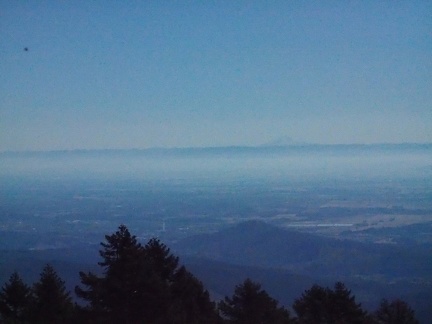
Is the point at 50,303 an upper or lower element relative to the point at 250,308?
upper

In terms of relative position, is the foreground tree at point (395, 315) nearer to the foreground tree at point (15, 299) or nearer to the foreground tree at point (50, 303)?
the foreground tree at point (50, 303)

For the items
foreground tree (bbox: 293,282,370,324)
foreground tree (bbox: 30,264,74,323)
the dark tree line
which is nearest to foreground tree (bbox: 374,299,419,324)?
the dark tree line

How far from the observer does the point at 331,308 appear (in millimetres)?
13820

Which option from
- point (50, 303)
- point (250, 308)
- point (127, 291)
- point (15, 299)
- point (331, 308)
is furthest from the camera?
point (331, 308)

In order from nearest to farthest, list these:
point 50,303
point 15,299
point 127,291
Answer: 1. point 127,291
2. point 50,303
3. point 15,299

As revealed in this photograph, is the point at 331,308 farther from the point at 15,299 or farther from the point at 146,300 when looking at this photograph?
the point at 15,299

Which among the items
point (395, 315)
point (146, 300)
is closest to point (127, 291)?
point (146, 300)

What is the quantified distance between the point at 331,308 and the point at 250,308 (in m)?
2.69

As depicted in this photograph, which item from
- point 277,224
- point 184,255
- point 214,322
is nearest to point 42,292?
point 214,322

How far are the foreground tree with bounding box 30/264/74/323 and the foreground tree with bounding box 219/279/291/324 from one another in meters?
3.84

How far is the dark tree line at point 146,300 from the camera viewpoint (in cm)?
1004

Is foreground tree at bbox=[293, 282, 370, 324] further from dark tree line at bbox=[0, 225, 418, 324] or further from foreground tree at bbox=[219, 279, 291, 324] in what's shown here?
foreground tree at bbox=[219, 279, 291, 324]

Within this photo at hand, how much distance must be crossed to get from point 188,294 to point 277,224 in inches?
2221

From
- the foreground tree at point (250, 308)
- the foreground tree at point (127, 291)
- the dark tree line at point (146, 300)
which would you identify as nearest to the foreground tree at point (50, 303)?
the dark tree line at point (146, 300)
